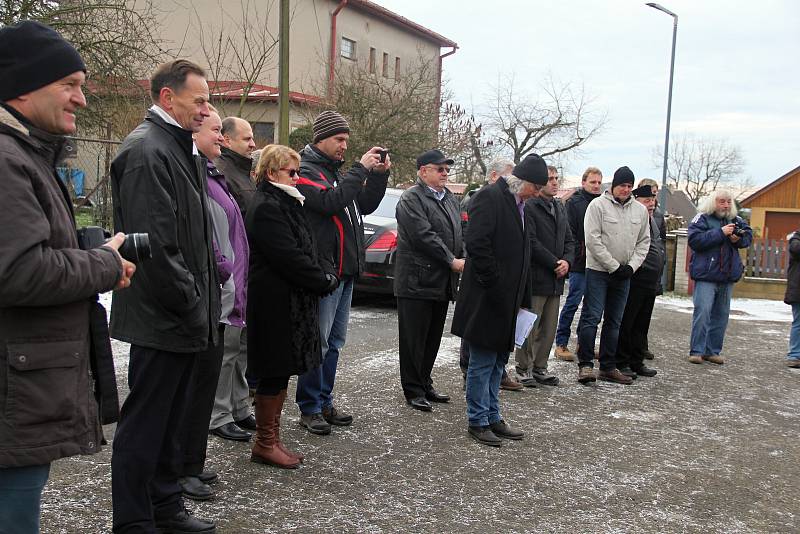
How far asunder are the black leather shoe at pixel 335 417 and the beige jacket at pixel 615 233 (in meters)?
3.07

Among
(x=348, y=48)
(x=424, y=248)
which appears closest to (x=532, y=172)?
(x=424, y=248)

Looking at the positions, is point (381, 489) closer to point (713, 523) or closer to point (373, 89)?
point (713, 523)

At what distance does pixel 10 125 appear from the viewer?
219cm

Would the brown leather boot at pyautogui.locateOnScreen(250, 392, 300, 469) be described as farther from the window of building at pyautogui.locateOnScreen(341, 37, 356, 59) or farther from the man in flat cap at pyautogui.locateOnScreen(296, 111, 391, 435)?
the window of building at pyautogui.locateOnScreen(341, 37, 356, 59)

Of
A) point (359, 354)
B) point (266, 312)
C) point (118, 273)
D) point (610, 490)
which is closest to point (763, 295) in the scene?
point (359, 354)

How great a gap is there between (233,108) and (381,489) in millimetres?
17827

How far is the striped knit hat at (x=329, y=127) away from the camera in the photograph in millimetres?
5098

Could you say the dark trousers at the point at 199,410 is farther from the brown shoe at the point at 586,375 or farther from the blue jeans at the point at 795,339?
the blue jeans at the point at 795,339

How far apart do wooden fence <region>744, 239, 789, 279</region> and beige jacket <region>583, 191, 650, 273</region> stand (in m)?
10.1

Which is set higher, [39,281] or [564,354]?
[39,281]

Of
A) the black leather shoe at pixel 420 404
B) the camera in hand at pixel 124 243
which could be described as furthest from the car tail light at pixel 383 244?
the camera in hand at pixel 124 243

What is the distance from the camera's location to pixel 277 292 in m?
4.32

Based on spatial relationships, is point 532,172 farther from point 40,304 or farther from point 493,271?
point 40,304

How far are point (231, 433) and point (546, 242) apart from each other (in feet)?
11.4
